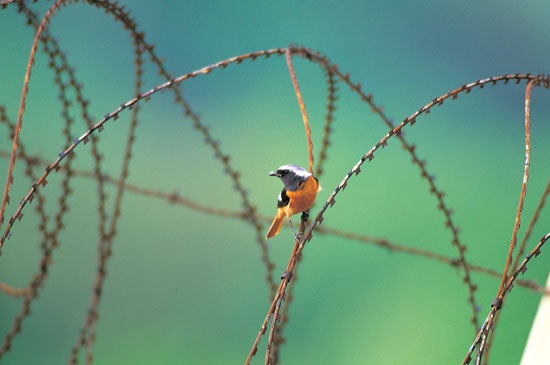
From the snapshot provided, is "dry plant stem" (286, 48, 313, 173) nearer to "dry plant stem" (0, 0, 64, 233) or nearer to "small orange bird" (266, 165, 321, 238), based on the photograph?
"small orange bird" (266, 165, 321, 238)

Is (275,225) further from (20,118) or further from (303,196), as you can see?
(20,118)

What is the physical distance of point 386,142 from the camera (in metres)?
2.52

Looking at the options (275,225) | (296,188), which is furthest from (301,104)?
(275,225)

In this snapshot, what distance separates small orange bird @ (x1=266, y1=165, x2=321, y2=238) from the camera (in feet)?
8.76

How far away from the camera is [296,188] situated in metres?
2.67

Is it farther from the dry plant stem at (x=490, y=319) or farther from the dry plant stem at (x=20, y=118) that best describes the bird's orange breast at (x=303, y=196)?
the dry plant stem at (x=20, y=118)

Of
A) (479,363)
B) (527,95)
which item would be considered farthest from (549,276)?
(479,363)

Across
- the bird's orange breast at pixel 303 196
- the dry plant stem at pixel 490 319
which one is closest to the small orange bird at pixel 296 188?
the bird's orange breast at pixel 303 196

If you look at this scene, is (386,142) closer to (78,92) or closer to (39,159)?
(78,92)

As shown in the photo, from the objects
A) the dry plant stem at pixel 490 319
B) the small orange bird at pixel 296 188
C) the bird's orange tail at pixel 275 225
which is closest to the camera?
the dry plant stem at pixel 490 319

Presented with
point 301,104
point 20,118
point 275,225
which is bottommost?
point 20,118

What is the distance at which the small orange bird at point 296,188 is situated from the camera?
2.67 meters

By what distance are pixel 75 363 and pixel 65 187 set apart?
1077 millimetres

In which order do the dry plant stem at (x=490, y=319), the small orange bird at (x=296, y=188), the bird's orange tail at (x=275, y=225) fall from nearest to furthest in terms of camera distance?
1. the dry plant stem at (x=490, y=319)
2. the small orange bird at (x=296, y=188)
3. the bird's orange tail at (x=275, y=225)
